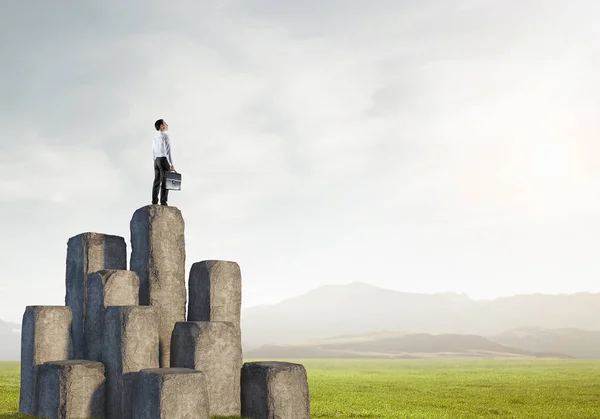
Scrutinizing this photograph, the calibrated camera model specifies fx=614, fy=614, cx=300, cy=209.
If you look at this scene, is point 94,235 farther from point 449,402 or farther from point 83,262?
point 449,402

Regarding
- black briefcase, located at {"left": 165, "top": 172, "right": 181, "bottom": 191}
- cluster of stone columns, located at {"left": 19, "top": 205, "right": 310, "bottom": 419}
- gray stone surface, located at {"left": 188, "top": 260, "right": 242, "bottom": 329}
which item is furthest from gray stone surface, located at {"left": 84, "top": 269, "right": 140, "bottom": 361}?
black briefcase, located at {"left": 165, "top": 172, "right": 181, "bottom": 191}

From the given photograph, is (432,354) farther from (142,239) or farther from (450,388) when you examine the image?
(142,239)

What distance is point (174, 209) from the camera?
1132 centimetres

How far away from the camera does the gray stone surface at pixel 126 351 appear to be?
9.64 metres

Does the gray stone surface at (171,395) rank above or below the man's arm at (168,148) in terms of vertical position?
below

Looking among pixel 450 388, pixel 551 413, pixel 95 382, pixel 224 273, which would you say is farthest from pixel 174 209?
pixel 450 388

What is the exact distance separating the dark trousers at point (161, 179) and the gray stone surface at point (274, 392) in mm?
3629

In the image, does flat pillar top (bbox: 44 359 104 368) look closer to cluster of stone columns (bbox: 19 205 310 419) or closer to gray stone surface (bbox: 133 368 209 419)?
cluster of stone columns (bbox: 19 205 310 419)

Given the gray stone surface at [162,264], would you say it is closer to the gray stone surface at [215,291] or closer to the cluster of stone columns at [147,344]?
the cluster of stone columns at [147,344]

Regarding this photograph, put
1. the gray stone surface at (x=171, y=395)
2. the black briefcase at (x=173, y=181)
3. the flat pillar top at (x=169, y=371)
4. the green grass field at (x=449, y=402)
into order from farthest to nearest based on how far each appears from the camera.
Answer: the green grass field at (x=449, y=402) < the black briefcase at (x=173, y=181) < the flat pillar top at (x=169, y=371) < the gray stone surface at (x=171, y=395)

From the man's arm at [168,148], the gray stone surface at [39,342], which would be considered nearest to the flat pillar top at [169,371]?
the gray stone surface at [39,342]

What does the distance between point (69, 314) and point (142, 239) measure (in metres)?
2.02

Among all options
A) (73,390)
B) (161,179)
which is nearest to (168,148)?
(161,179)

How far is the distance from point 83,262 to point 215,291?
2703 millimetres
